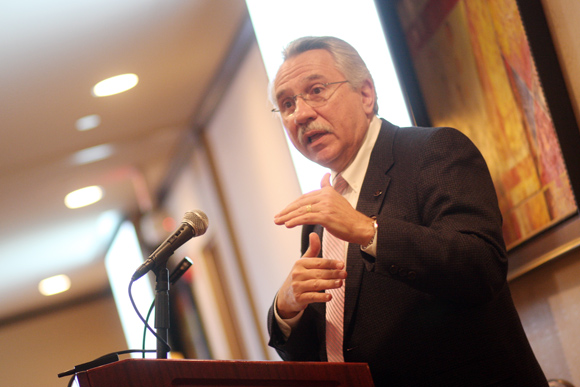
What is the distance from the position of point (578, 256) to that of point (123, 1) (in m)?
2.83

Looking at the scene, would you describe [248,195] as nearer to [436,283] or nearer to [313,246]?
[313,246]

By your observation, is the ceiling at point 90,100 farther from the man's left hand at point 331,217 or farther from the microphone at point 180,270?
the man's left hand at point 331,217

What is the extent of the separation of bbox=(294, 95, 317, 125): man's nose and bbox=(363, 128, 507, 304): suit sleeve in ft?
1.16

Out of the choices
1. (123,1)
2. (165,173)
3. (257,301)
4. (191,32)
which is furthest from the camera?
(165,173)

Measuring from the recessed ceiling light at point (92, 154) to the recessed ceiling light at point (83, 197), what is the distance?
32.4 inches

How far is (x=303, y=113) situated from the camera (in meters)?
1.88

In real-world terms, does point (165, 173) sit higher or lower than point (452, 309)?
higher

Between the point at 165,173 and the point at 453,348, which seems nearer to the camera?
the point at 453,348

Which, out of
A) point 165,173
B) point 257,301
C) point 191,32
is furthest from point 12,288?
point 191,32

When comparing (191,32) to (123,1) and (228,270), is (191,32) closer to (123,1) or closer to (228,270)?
(123,1)

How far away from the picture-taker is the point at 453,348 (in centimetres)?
140

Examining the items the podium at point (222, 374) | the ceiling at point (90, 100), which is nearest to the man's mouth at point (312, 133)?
the podium at point (222, 374)

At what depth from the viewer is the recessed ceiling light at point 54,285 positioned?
9609 mm

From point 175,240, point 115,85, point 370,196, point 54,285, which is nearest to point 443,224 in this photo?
point 370,196
